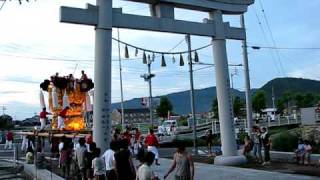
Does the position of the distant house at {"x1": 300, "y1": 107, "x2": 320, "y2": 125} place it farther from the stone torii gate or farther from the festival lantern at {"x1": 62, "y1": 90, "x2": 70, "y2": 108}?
the festival lantern at {"x1": 62, "y1": 90, "x2": 70, "y2": 108}

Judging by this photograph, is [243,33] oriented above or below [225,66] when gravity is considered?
above

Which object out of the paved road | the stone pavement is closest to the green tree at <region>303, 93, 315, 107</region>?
the paved road

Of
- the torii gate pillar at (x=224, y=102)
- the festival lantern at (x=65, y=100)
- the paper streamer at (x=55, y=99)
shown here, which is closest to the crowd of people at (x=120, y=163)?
the torii gate pillar at (x=224, y=102)

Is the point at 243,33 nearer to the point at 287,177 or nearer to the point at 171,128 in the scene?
the point at 287,177

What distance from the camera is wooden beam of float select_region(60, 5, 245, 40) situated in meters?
18.0

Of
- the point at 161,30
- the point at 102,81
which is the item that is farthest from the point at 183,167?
the point at 161,30

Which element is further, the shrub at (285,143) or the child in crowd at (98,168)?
the shrub at (285,143)

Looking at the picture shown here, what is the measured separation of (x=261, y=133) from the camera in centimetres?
2309

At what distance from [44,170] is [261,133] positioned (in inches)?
388

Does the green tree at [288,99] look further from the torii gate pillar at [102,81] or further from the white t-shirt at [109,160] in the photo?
the white t-shirt at [109,160]

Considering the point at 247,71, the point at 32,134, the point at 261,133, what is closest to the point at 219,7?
the point at 261,133

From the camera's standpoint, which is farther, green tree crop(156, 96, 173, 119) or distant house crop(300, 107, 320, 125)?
green tree crop(156, 96, 173, 119)

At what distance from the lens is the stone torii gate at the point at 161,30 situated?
59.6ft

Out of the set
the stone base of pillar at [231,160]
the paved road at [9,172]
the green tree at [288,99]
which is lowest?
the paved road at [9,172]
